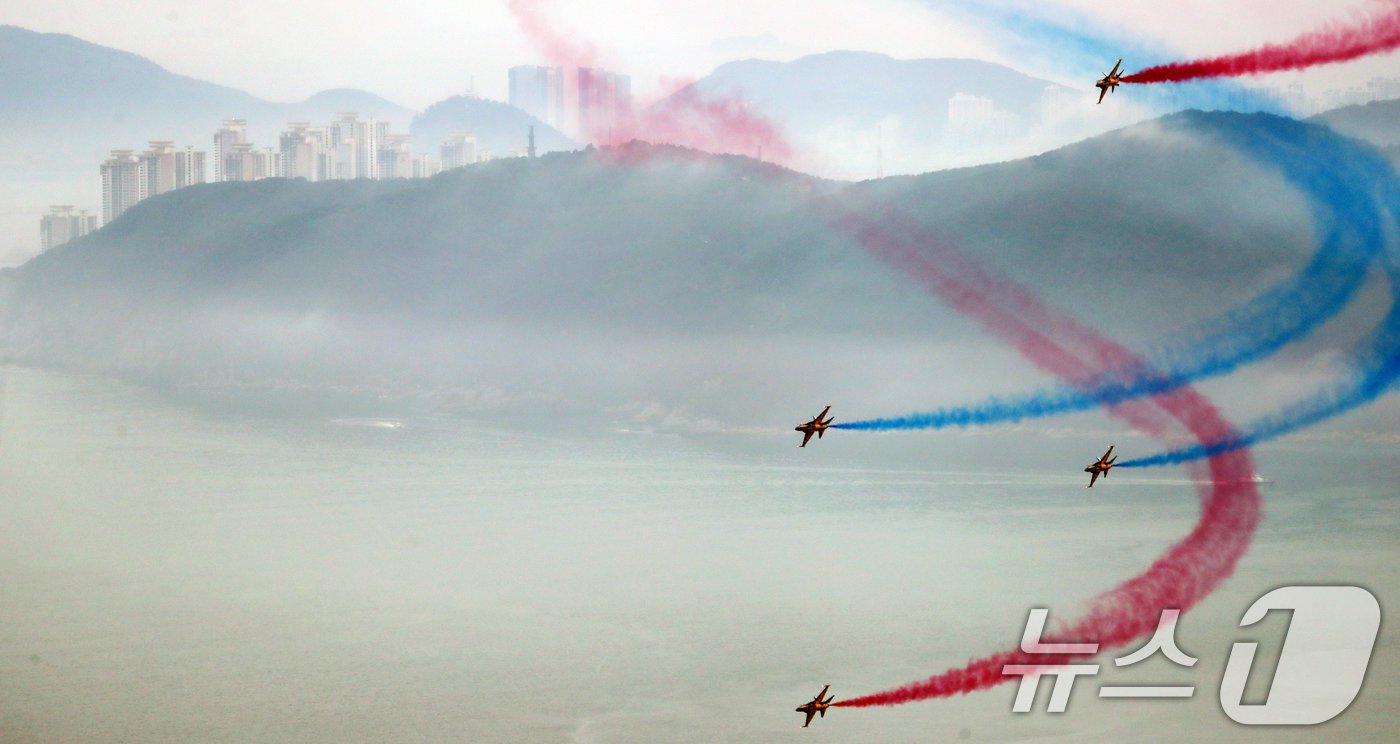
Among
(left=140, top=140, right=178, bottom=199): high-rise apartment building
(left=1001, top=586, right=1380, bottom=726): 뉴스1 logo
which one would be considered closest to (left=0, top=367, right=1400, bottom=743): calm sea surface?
(left=1001, top=586, right=1380, bottom=726): 뉴스1 logo

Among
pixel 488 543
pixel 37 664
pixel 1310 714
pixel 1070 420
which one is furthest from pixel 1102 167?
pixel 37 664

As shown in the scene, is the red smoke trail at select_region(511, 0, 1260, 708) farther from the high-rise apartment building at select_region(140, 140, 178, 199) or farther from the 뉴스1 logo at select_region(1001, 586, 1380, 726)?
the high-rise apartment building at select_region(140, 140, 178, 199)

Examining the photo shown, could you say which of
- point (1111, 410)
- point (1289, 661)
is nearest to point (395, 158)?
point (1111, 410)

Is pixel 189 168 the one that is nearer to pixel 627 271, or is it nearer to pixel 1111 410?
pixel 627 271

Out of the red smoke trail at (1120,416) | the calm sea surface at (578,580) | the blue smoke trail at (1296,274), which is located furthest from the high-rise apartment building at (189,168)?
the blue smoke trail at (1296,274)

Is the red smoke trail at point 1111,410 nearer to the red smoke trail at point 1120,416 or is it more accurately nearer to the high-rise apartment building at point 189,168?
the red smoke trail at point 1120,416
